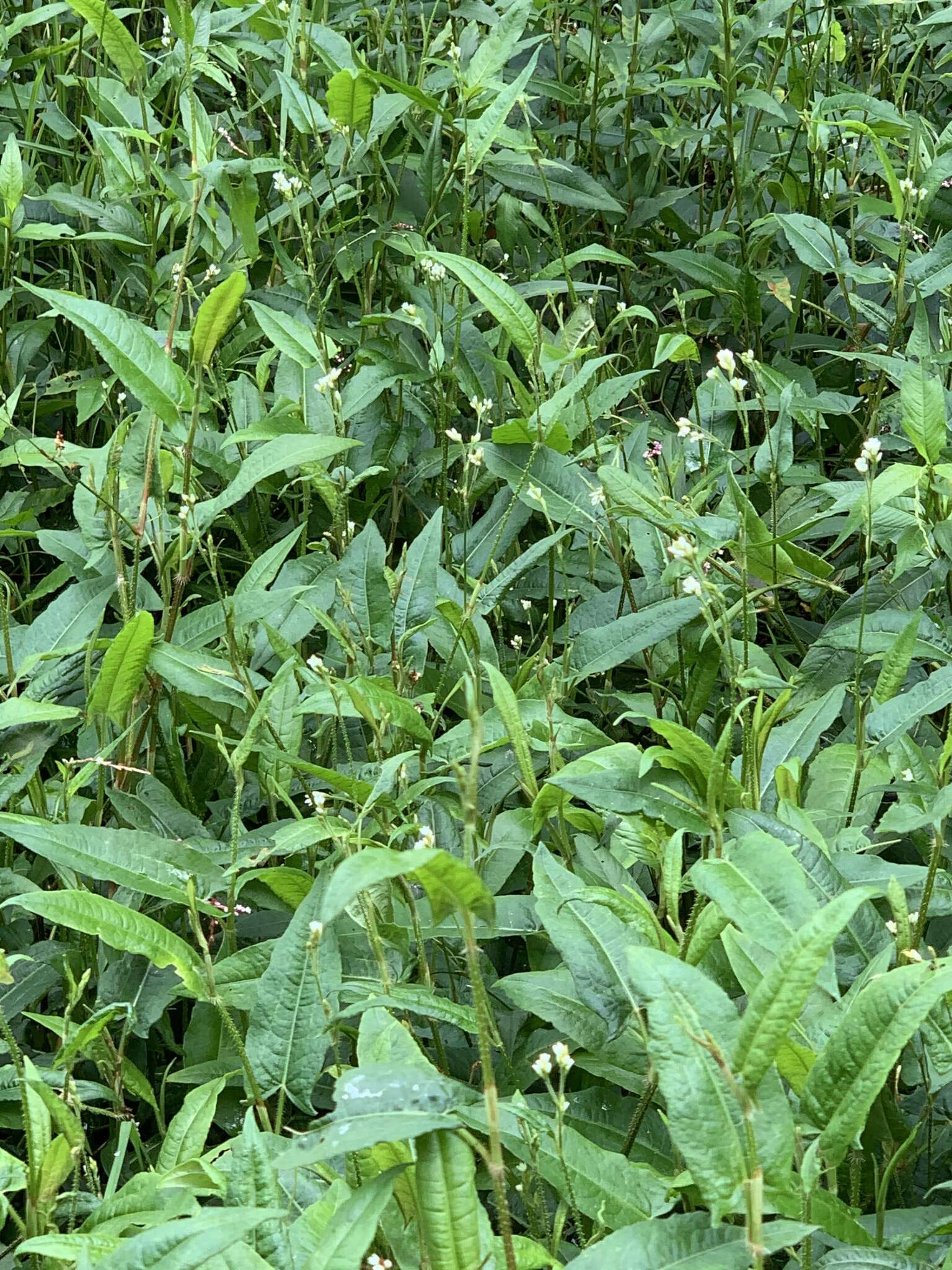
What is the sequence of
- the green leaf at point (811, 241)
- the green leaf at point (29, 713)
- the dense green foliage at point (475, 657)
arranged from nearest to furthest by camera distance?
1. the dense green foliage at point (475, 657)
2. the green leaf at point (29, 713)
3. the green leaf at point (811, 241)

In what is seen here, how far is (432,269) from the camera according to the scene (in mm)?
1771

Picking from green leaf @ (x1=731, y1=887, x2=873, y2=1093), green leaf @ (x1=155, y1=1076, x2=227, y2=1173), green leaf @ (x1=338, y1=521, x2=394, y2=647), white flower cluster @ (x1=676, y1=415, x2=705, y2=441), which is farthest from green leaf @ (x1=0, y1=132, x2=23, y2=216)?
green leaf @ (x1=731, y1=887, x2=873, y2=1093)

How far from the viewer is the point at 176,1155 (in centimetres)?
112

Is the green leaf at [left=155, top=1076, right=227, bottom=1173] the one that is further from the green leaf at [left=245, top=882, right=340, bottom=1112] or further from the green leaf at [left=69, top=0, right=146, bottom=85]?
the green leaf at [left=69, top=0, right=146, bottom=85]

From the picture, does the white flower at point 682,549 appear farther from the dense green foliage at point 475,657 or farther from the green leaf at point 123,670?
the green leaf at point 123,670

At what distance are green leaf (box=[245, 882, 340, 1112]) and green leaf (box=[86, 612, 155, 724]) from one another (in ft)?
1.30

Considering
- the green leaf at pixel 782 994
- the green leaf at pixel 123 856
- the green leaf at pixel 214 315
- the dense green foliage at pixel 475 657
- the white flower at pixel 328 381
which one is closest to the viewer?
the green leaf at pixel 782 994

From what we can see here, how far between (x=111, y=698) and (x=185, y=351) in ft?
2.24

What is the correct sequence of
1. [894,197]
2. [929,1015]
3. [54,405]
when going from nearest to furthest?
[929,1015]
[894,197]
[54,405]

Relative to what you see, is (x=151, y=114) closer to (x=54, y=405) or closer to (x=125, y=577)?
(x=54, y=405)

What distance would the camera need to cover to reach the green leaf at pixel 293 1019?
1079 mm

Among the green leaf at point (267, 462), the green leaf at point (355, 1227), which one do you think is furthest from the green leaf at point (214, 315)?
the green leaf at point (355, 1227)

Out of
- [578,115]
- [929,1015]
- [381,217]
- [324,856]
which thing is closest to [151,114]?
[381,217]

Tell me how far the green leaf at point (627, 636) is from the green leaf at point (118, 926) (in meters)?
0.48
